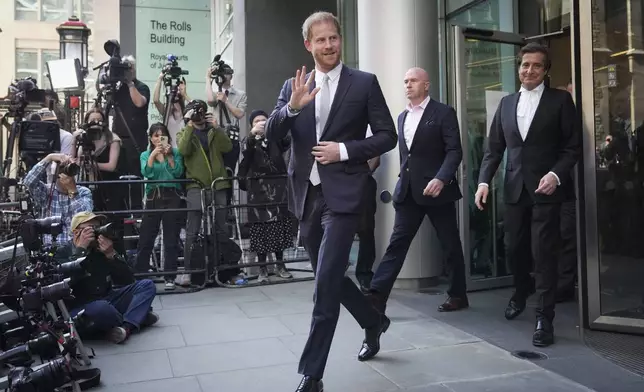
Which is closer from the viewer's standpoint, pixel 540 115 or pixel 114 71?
pixel 540 115

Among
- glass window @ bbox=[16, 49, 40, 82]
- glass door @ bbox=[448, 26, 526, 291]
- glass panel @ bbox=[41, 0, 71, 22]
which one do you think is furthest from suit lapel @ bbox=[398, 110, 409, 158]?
glass panel @ bbox=[41, 0, 71, 22]

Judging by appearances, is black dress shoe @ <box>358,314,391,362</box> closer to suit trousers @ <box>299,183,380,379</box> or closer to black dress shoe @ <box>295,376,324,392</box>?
suit trousers @ <box>299,183,380,379</box>

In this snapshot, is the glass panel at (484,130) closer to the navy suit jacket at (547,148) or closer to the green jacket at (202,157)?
the navy suit jacket at (547,148)

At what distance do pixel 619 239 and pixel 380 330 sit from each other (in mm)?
2298

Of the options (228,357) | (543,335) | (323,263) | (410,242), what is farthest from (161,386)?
(543,335)

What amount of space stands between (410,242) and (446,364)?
48.4 inches

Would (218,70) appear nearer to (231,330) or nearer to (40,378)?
(231,330)

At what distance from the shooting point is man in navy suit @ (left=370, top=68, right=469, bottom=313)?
500cm

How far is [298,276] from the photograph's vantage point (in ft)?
24.5

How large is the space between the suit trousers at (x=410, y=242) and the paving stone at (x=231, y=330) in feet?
2.83

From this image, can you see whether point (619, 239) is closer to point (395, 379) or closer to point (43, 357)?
point (395, 379)

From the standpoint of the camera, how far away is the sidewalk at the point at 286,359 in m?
3.57

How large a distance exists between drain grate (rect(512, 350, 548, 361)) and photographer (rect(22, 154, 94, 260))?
363cm

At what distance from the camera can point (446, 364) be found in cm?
388
